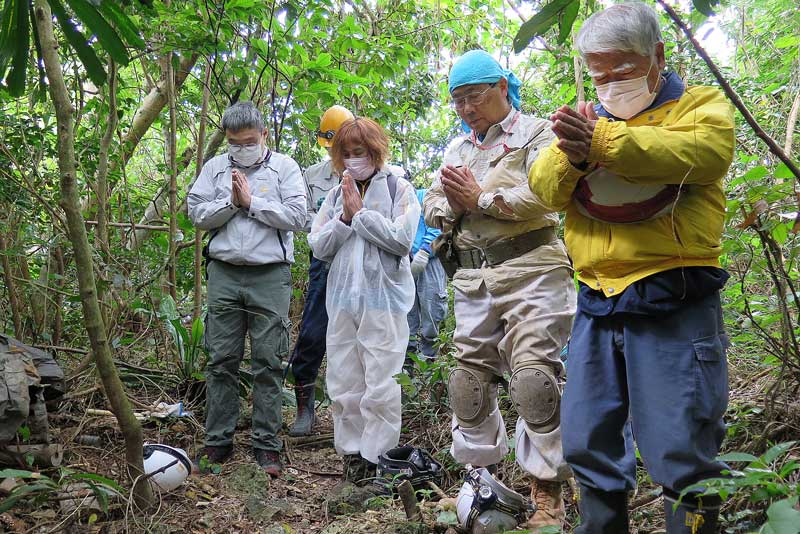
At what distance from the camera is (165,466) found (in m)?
3.13

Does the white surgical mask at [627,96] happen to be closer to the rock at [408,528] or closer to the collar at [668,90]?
the collar at [668,90]

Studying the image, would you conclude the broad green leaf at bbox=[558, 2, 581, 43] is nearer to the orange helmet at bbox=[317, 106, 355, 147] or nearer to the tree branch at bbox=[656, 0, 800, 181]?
the tree branch at bbox=[656, 0, 800, 181]

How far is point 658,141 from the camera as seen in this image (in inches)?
72.6

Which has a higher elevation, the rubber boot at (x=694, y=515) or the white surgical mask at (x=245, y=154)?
the white surgical mask at (x=245, y=154)

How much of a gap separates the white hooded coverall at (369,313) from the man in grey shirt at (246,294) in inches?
14.0

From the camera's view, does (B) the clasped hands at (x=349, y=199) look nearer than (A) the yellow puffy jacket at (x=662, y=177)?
No

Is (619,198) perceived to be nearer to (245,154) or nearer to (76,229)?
(76,229)

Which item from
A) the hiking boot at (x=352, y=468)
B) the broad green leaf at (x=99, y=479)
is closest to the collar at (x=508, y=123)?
the hiking boot at (x=352, y=468)

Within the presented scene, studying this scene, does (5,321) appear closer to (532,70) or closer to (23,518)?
(23,518)

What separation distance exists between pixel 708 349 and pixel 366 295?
2.14m

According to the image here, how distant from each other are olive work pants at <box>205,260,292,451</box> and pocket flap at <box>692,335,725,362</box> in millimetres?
2688

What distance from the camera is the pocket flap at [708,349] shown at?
6.11 ft

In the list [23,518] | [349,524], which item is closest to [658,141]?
[349,524]

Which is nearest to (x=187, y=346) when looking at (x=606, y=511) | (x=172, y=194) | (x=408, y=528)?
(x=172, y=194)
